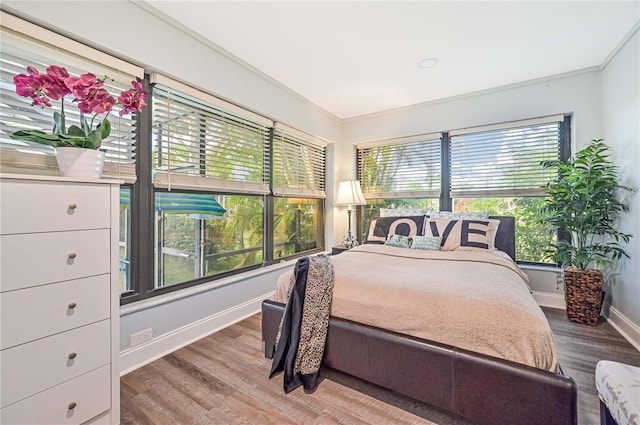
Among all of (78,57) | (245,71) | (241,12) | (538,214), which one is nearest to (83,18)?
(78,57)

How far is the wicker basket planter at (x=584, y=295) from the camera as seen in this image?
2494mm

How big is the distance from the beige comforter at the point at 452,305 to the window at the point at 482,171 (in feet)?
5.20

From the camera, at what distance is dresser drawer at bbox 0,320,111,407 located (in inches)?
42.3

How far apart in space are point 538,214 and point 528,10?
7.16 ft

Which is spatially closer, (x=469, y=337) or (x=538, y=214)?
(x=469, y=337)

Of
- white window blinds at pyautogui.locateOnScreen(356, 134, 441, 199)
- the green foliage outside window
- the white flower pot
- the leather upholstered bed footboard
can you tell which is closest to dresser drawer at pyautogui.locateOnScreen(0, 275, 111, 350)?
the white flower pot

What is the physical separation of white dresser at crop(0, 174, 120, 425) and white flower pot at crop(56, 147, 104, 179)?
12cm

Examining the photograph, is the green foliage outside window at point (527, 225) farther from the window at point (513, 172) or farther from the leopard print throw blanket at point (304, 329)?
the leopard print throw blanket at point (304, 329)

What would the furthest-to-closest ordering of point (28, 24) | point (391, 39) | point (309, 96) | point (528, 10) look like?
point (309, 96), point (391, 39), point (528, 10), point (28, 24)

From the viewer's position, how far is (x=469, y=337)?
4.45 ft

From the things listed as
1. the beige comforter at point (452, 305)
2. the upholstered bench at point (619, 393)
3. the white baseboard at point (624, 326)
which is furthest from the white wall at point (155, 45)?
the white baseboard at point (624, 326)

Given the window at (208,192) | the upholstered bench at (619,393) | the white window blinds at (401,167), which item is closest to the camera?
the upholstered bench at (619,393)

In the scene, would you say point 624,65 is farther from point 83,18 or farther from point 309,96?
point 83,18

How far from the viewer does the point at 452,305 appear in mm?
1439
